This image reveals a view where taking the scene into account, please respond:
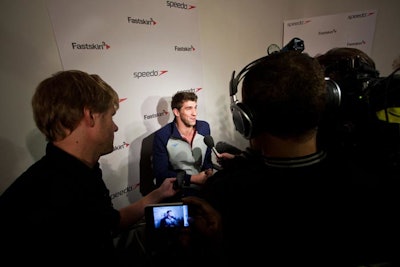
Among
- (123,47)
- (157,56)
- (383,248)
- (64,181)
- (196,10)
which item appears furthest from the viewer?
(196,10)

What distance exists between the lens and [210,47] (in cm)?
238

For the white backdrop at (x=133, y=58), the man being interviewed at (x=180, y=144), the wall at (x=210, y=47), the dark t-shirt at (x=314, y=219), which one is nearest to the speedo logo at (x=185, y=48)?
the white backdrop at (x=133, y=58)

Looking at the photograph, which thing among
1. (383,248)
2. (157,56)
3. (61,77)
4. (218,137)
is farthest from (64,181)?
(218,137)

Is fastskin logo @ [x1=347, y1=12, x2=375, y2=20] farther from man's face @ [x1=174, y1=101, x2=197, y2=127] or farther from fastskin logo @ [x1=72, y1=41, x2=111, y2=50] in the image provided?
fastskin logo @ [x1=72, y1=41, x2=111, y2=50]

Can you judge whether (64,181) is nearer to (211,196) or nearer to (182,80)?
(211,196)

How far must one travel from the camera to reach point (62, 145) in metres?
0.86

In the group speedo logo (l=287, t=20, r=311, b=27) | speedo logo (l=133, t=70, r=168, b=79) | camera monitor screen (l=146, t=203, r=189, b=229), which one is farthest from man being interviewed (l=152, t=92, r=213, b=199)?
speedo logo (l=287, t=20, r=311, b=27)

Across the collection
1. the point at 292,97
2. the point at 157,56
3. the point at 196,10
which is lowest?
the point at 292,97

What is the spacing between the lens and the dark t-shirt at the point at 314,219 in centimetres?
54

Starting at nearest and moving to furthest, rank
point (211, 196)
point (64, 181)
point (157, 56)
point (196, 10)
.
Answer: point (211, 196), point (64, 181), point (157, 56), point (196, 10)

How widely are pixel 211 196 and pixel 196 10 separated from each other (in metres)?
2.11

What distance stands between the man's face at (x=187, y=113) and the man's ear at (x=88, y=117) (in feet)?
3.38

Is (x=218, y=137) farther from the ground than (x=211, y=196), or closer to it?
closer to it

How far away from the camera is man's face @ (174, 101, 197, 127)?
6.14 feet
